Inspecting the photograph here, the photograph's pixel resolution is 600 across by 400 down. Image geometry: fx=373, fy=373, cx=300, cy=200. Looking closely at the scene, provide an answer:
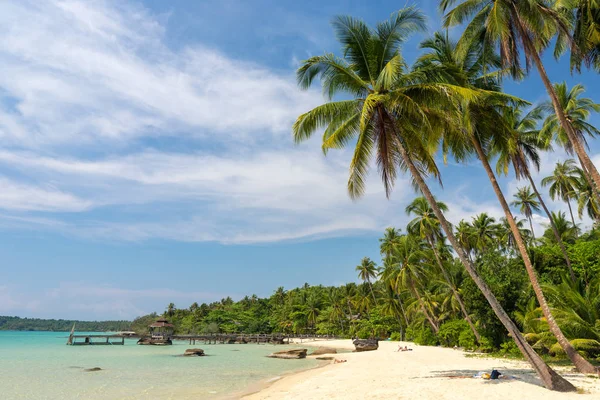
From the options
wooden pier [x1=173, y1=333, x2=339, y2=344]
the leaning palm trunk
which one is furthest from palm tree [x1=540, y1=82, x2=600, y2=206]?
wooden pier [x1=173, y1=333, x2=339, y2=344]

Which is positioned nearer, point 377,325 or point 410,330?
point 410,330

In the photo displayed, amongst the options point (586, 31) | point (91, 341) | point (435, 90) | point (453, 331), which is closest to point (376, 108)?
point (435, 90)

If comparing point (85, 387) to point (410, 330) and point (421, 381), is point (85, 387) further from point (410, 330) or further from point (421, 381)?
point (410, 330)

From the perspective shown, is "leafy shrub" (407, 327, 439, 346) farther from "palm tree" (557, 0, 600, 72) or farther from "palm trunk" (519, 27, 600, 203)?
"palm tree" (557, 0, 600, 72)

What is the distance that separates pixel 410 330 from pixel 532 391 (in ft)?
120

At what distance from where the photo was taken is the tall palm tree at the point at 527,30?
11648 millimetres

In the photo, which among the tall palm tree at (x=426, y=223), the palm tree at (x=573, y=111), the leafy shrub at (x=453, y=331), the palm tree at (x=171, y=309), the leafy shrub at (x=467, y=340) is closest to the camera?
the palm tree at (x=573, y=111)

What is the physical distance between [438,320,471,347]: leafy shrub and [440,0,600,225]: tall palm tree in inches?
708

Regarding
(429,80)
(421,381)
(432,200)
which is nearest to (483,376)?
(421,381)

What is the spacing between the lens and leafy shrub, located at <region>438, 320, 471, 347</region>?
28.0 m

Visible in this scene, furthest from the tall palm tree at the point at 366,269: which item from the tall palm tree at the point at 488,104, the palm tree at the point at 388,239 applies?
the tall palm tree at the point at 488,104

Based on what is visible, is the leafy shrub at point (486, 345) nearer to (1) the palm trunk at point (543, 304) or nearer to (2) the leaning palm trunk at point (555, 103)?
(1) the palm trunk at point (543, 304)

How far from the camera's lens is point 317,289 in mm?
80062

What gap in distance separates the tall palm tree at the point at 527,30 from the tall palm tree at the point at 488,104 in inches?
1.2
